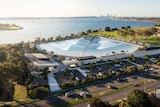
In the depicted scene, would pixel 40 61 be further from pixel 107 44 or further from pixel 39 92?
pixel 107 44

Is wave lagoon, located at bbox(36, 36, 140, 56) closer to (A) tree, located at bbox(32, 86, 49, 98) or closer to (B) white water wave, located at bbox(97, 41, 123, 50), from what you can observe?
(B) white water wave, located at bbox(97, 41, 123, 50)

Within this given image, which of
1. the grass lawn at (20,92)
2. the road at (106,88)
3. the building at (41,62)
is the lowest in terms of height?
the grass lawn at (20,92)

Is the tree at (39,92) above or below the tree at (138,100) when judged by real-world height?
below

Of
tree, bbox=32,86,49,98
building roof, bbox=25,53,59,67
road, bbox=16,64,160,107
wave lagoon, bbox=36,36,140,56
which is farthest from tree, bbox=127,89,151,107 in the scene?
wave lagoon, bbox=36,36,140,56

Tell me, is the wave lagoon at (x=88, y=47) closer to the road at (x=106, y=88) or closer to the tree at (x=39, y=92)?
the road at (x=106, y=88)

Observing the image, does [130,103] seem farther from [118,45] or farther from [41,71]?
[118,45]

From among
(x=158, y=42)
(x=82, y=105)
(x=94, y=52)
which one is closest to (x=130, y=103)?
(x=82, y=105)

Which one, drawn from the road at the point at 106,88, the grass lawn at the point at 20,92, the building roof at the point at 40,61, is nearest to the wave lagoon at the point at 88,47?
the building roof at the point at 40,61

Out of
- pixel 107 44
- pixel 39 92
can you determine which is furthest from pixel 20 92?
pixel 107 44
